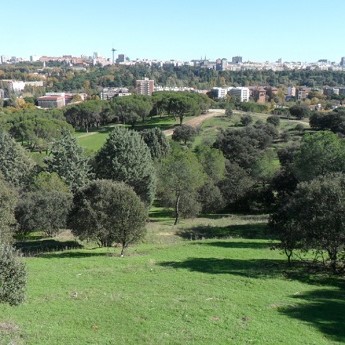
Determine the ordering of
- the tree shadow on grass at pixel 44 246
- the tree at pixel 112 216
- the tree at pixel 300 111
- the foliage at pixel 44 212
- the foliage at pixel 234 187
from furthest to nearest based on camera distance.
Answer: the tree at pixel 300 111, the foliage at pixel 234 187, the foliage at pixel 44 212, the tree shadow on grass at pixel 44 246, the tree at pixel 112 216

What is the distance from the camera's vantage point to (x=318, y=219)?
27.2m

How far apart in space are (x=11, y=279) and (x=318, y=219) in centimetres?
1764

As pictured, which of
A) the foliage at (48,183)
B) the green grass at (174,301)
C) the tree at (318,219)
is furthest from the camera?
the foliage at (48,183)

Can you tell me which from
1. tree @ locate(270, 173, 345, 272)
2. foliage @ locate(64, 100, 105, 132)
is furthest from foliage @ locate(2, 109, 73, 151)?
tree @ locate(270, 173, 345, 272)

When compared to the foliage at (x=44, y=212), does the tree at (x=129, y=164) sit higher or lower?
higher

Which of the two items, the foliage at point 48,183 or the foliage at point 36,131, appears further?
the foliage at point 36,131

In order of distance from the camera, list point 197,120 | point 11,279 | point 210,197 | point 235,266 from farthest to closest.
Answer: point 197,120 < point 210,197 < point 235,266 < point 11,279

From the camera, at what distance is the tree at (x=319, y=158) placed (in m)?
46.0

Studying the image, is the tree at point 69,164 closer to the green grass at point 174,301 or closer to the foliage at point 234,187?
the foliage at point 234,187

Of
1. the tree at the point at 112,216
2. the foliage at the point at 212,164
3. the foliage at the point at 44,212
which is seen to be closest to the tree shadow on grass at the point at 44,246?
the foliage at the point at 44,212

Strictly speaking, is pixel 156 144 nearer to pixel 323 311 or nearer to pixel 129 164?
pixel 129 164

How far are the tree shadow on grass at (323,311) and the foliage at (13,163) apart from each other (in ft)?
133

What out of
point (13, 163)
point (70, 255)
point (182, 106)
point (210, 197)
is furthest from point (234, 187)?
point (182, 106)

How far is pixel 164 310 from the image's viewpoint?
2078cm
